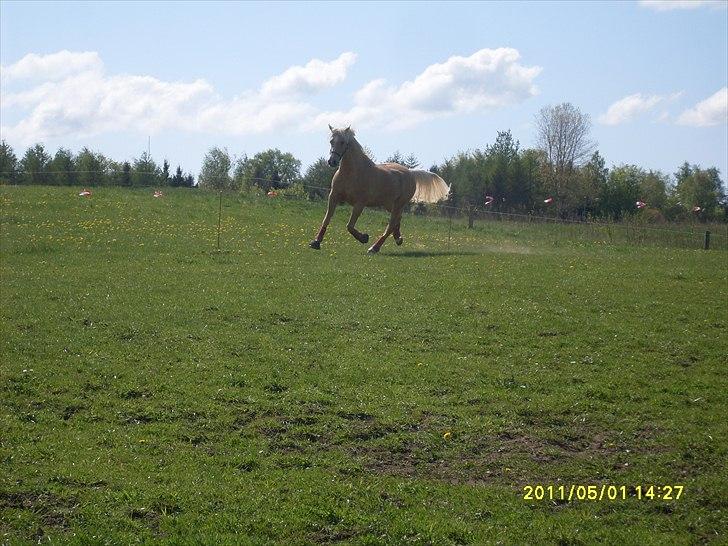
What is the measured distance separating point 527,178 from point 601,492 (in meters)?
60.4

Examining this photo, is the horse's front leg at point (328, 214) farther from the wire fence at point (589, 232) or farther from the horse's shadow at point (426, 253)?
the wire fence at point (589, 232)

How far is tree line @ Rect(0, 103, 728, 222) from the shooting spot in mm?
54312

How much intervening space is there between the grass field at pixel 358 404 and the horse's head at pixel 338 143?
374 centimetres

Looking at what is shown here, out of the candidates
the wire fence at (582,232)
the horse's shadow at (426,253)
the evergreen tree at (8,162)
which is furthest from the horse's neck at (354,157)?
the evergreen tree at (8,162)

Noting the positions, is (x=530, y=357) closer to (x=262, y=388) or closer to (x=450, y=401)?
(x=450, y=401)

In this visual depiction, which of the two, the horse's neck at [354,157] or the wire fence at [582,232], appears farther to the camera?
the wire fence at [582,232]

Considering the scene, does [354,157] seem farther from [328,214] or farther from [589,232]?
[589,232]

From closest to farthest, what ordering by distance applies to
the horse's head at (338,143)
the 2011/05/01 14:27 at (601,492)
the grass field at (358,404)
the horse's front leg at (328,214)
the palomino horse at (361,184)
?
the grass field at (358,404), the 2011/05/01 14:27 at (601,492), the horse's head at (338,143), the palomino horse at (361,184), the horse's front leg at (328,214)

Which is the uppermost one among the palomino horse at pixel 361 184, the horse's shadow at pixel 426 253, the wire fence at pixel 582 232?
the palomino horse at pixel 361 184

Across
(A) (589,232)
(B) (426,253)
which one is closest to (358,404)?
(B) (426,253)

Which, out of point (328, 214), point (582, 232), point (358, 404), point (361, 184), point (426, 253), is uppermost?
point (361, 184)

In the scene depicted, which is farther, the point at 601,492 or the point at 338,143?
the point at 338,143

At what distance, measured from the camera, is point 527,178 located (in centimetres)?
6581

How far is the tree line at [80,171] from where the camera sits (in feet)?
162
